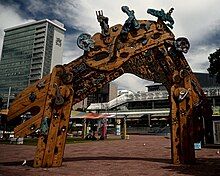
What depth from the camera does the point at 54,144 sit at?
9.06 metres

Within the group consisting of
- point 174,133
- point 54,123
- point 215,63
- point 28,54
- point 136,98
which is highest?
point 28,54

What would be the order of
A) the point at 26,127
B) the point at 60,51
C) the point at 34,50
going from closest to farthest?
the point at 26,127 < the point at 34,50 < the point at 60,51

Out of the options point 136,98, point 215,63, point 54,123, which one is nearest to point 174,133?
point 54,123

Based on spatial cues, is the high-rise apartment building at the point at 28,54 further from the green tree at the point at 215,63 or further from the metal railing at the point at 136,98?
the green tree at the point at 215,63

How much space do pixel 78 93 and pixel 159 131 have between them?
41.0 meters

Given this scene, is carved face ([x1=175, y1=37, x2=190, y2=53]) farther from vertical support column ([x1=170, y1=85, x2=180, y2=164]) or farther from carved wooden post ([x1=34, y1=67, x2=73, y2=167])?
carved wooden post ([x1=34, y1=67, x2=73, y2=167])

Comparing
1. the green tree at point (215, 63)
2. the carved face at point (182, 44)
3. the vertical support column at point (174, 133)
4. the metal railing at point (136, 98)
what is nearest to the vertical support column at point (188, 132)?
the vertical support column at point (174, 133)

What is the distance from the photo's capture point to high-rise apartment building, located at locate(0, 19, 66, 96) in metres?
108

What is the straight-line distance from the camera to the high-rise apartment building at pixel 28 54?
107688 millimetres

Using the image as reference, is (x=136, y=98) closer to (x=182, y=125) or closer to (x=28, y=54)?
(x=182, y=125)

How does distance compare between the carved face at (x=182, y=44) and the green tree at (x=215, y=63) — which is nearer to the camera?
the carved face at (x=182, y=44)

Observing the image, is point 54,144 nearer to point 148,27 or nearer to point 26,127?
point 26,127

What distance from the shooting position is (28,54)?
363 ft

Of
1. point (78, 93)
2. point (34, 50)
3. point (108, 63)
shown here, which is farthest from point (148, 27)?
point (34, 50)
